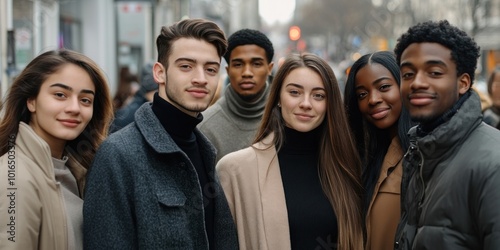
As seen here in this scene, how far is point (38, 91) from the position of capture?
342 centimetres

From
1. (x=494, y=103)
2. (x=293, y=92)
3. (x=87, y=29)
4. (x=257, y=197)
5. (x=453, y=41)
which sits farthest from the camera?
(x=87, y=29)

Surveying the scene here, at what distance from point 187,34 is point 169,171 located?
2.43ft

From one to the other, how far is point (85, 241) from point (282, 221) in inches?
46.3

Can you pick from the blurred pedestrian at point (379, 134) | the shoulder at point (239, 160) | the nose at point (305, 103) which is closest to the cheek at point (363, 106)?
the blurred pedestrian at point (379, 134)

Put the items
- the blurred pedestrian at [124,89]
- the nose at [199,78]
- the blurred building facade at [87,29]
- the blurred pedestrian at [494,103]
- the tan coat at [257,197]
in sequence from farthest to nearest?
the blurred pedestrian at [124,89]
the blurred building facade at [87,29]
the blurred pedestrian at [494,103]
the tan coat at [257,197]
the nose at [199,78]

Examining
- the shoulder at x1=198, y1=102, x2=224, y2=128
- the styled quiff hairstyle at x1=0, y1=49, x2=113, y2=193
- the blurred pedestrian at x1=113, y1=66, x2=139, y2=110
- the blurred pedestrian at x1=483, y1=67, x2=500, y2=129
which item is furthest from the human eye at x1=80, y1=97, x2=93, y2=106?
the blurred pedestrian at x1=113, y1=66, x2=139, y2=110

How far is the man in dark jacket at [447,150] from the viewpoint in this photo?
9.12ft

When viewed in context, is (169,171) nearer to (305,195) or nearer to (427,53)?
(305,195)

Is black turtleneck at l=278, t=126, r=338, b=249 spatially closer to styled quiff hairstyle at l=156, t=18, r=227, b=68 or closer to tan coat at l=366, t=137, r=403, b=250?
tan coat at l=366, t=137, r=403, b=250

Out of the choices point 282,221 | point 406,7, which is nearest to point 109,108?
point 282,221

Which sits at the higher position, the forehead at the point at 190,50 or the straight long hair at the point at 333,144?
the forehead at the point at 190,50

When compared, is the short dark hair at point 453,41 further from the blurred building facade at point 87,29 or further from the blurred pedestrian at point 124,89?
the blurred pedestrian at point 124,89

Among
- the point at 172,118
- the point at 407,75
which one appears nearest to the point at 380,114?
the point at 407,75

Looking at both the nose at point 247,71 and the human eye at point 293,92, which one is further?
the nose at point 247,71
